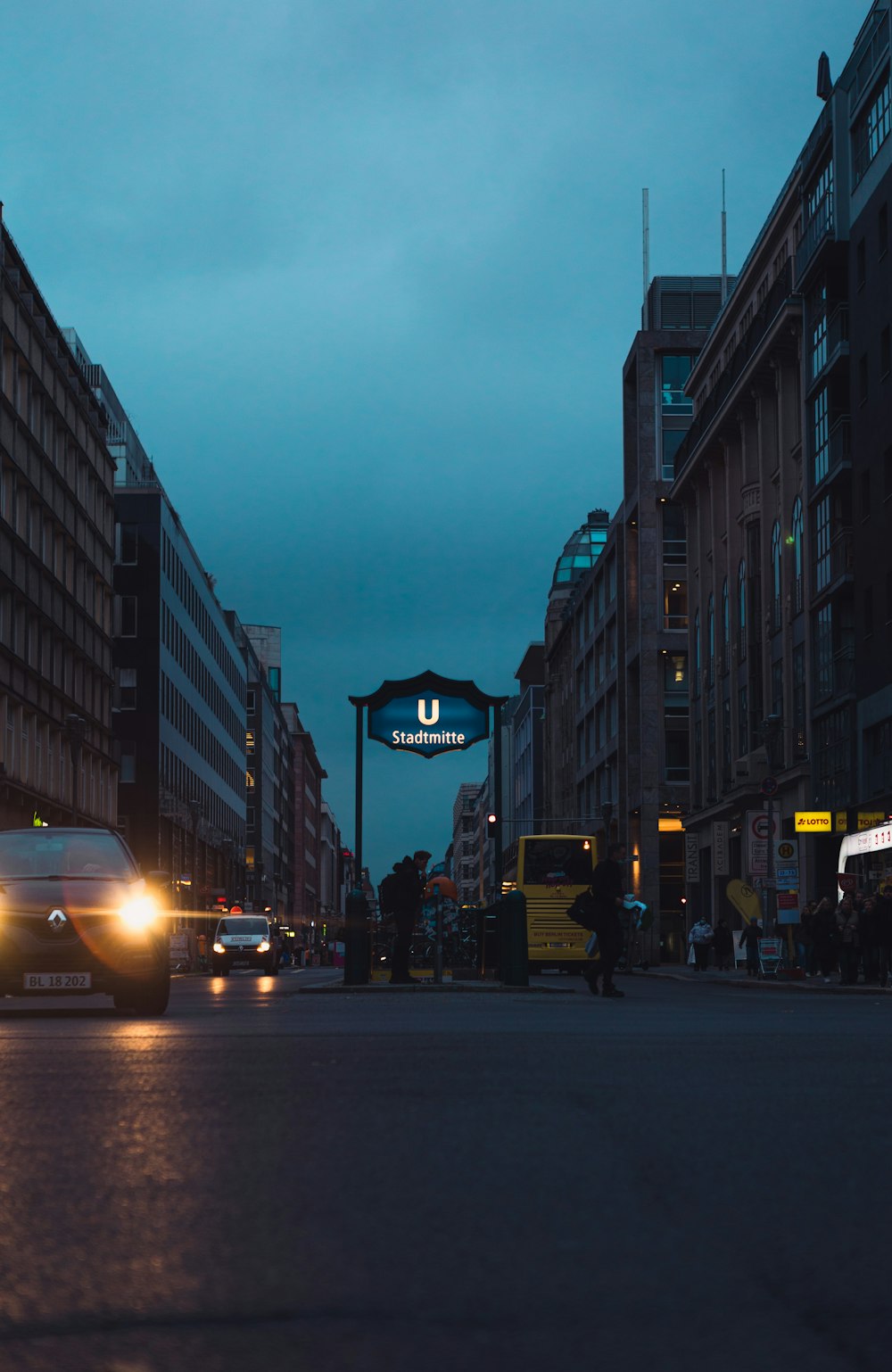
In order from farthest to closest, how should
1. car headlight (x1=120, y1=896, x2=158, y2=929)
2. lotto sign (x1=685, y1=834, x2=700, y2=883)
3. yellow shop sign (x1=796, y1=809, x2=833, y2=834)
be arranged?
lotto sign (x1=685, y1=834, x2=700, y2=883), yellow shop sign (x1=796, y1=809, x2=833, y2=834), car headlight (x1=120, y1=896, x2=158, y2=929)

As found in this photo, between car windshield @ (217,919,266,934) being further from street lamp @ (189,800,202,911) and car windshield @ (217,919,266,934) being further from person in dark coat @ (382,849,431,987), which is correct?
person in dark coat @ (382,849,431,987)

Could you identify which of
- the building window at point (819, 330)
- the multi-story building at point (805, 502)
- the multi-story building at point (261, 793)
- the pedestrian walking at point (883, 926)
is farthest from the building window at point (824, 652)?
the multi-story building at point (261, 793)

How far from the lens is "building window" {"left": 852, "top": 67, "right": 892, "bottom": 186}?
5159 centimetres

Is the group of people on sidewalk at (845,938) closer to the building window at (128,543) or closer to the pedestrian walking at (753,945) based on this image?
the pedestrian walking at (753,945)


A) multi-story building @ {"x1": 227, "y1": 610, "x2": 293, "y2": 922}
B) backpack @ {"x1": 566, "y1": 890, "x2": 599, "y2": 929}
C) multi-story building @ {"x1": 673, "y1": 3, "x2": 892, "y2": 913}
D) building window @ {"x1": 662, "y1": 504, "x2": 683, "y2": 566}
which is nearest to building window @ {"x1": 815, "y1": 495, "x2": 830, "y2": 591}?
multi-story building @ {"x1": 673, "y1": 3, "x2": 892, "y2": 913}

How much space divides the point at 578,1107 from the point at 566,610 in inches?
4658

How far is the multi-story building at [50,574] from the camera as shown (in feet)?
205

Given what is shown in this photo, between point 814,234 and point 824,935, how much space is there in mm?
22829

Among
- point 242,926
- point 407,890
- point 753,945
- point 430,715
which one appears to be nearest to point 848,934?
point 753,945

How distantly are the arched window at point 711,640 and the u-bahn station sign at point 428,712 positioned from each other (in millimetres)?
44362

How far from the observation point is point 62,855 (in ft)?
58.0

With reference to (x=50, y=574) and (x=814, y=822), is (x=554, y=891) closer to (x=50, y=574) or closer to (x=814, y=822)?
(x=814, y=822)

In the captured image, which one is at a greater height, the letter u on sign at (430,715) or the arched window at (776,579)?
the arched window at (776,579)

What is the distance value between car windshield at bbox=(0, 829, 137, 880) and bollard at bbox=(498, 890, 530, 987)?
10.7 m
